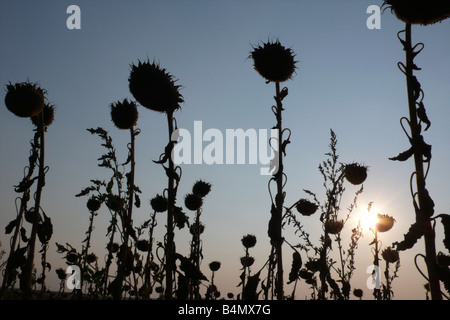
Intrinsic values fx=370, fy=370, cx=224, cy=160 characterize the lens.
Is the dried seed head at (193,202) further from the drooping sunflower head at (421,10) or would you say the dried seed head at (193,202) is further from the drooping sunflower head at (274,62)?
the drooping sunflower head at (421,10)

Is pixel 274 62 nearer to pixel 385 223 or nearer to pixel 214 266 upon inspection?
pixel 385 223

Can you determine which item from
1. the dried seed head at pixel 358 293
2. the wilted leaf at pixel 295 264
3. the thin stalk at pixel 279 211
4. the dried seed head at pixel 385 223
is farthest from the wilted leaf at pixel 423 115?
the dried seed head at pixel 358 293

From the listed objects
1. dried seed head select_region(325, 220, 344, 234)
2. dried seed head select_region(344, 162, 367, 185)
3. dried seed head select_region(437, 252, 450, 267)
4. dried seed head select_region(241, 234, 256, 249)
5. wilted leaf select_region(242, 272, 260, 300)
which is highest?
dried seed head select_region(344, 162, 367, 185)

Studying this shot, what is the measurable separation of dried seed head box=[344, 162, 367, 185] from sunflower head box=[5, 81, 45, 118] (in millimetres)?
5724

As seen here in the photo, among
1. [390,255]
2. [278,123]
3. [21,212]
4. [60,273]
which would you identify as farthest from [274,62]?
[60,273]

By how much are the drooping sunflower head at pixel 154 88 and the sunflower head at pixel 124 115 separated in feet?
7.66

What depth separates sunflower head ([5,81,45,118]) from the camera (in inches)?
216

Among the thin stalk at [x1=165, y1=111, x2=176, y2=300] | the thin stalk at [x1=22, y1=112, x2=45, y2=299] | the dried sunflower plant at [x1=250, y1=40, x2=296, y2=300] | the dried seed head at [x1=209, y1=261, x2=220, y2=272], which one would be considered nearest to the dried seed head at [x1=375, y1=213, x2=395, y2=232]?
the dried sunflower plant at [x1=250, y1=40, x2=296, y2=300]

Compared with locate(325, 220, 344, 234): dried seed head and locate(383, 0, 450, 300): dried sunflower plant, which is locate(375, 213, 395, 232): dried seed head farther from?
locate(383, 0, 450, 300): dried sunflower plant

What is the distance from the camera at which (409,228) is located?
2.87 metres

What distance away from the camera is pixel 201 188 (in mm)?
11055
